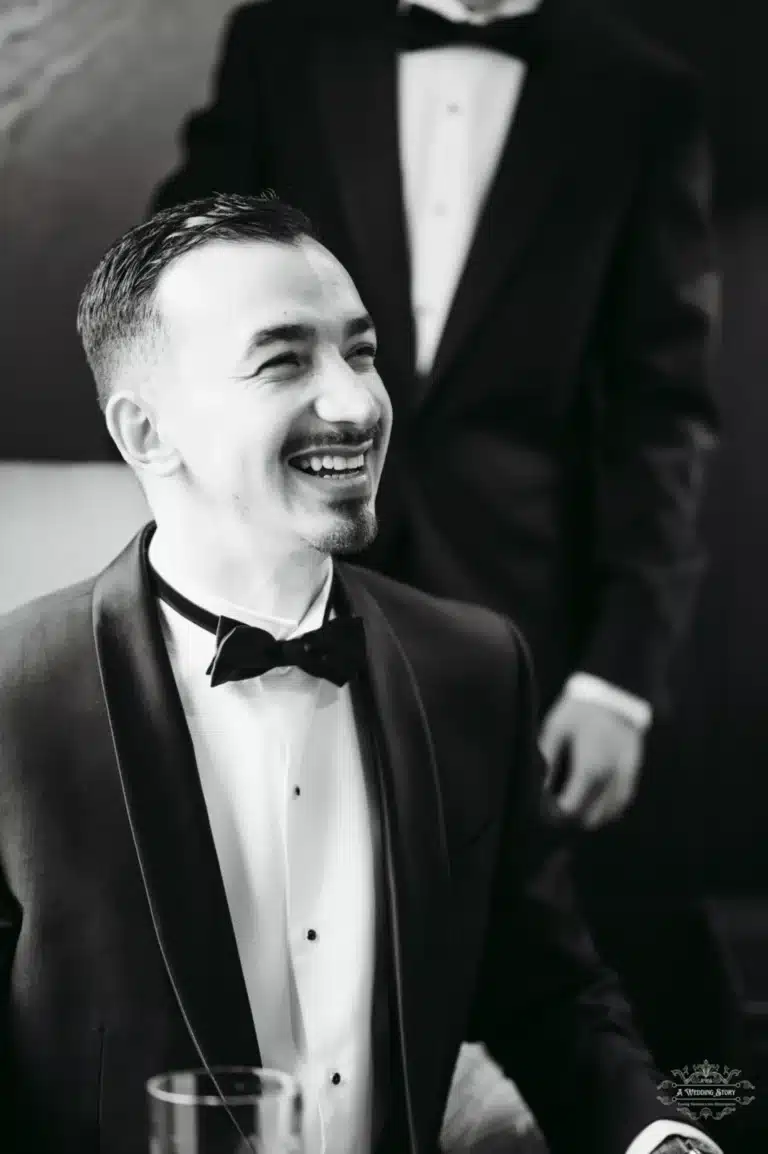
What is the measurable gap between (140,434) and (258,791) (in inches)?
14.4

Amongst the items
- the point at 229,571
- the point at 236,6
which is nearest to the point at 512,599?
the point at 229,571

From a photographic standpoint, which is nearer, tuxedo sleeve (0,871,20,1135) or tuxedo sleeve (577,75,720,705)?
tuxedo sleeve (0,871,20,1135)

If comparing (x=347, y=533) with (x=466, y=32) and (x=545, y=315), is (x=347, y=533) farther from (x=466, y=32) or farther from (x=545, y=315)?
(x=466, y=32)

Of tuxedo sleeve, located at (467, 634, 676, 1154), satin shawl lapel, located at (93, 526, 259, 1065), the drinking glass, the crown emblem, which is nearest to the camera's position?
the drinking glass


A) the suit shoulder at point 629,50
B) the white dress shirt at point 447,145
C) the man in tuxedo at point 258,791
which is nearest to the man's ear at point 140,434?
the man in tuxedo at point 258,791

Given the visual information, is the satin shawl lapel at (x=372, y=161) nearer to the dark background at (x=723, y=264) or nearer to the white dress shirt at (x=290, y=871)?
the dark background at (x=723, y=264)

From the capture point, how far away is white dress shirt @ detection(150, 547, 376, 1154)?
4.35ft

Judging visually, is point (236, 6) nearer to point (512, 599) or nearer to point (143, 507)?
point (143, 507)

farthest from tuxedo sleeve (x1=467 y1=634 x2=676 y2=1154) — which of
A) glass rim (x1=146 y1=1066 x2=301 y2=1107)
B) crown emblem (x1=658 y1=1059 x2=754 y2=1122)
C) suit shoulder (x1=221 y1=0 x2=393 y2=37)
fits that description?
suit shoulder (x1=221 y1=0 x2=393 y2=37)

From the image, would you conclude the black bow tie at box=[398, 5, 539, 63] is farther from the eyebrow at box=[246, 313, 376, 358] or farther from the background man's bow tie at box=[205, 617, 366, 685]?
the background man's bow tie at box=[205, 617, 366, 685]

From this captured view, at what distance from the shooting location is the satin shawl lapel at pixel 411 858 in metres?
1.34

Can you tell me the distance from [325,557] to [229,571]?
0.34ft

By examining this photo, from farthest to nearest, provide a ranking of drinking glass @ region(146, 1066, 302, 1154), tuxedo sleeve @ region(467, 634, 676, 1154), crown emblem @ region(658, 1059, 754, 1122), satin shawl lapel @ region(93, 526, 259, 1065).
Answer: crown emblem @ region(658, 1059, 754, 1122), tuxedo sleeve @ region(467, 634, 676, 1154), satin shawl lapel @ region(93, 526, 259, 1065), drinking glass @ region(146, 1066, 302, 1154)

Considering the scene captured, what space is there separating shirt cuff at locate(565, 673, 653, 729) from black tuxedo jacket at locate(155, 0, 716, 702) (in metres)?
0.01
